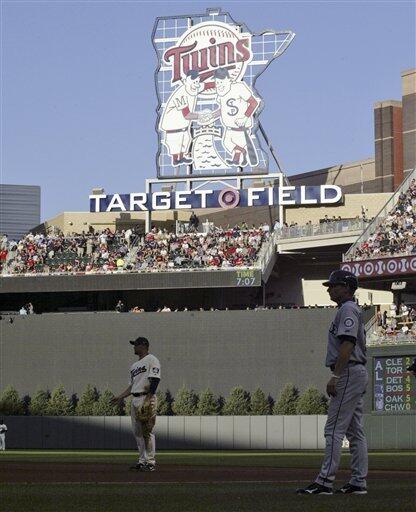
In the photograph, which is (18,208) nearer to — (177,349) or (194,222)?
(194,222)

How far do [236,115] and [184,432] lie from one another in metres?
17.9

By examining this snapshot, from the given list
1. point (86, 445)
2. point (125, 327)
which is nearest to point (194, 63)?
point (125, 327)

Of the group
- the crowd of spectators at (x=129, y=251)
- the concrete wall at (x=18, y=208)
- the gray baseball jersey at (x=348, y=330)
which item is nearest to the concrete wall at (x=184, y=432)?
the crowd of spectators at (x=129, y=251)

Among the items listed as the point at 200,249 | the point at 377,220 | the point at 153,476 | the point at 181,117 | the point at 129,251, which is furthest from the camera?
the point at 181,117

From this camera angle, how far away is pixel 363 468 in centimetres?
1148

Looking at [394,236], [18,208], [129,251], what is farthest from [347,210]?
[18,208]

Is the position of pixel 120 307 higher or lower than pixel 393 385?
higher

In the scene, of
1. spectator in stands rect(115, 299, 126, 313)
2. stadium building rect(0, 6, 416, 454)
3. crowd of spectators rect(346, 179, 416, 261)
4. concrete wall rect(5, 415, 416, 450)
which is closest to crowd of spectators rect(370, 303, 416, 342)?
stadium building rect(0, 6, 416, 454)

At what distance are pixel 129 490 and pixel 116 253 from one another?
47.7m

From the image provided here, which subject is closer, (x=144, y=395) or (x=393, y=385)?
(x=144, y=395)

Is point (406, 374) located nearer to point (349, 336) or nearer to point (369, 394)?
point (369, 394)

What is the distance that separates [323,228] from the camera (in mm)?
56062

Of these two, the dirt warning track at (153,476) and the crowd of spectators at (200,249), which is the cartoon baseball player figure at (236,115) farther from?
the dirt warning track at (153,476)

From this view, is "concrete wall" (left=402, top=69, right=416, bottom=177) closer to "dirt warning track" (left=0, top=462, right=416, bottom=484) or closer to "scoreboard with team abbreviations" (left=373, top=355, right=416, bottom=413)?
"scoreboard with team abbreviations" (left=373, top=355, right=416, bottom=413)
